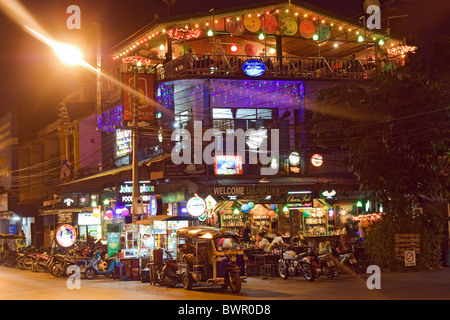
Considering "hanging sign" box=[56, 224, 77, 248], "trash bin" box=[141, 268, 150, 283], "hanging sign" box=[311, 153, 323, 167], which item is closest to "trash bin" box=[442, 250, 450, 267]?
"hanging sign" box=[311, 153, 323, 167]

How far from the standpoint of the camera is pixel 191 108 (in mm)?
30844

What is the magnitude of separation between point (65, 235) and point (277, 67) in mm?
13990

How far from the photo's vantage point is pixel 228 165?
30.0m

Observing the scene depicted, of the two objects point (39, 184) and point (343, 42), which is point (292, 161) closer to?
point (343, 42)

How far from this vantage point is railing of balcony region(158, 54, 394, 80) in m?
30.9

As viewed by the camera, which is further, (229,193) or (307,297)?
(229,193)

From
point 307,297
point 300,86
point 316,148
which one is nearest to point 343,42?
point 300,86

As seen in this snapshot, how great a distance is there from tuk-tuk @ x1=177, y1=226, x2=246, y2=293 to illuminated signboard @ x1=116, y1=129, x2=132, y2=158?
698 inches

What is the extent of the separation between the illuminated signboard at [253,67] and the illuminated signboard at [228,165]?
4406 millimetres

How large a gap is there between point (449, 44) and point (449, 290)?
9857mm

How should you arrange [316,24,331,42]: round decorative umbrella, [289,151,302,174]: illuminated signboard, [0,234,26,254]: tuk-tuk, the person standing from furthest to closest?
[0,234,26,254]: tuk-tuk < [316,24,331,42]: round decorative umbrella < [289,151,302,174]: illuminated signboard < the person standing

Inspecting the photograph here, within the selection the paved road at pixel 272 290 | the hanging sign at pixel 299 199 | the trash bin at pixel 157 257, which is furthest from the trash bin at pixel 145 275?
the hanging sign at pixel 299 199

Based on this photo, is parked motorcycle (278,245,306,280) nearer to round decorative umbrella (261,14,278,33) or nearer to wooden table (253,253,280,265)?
wooden table (253,253,280,265)

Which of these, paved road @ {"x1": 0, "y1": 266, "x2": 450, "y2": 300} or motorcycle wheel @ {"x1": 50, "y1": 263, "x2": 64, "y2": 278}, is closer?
paved road @ {"x1": 0, "y1": 266, "x2": 450, "y2": 300}
